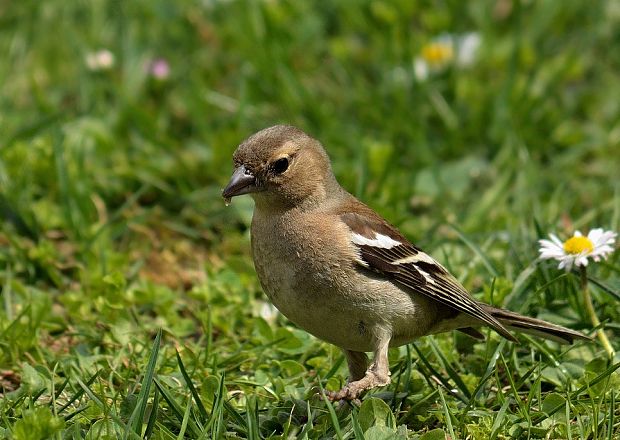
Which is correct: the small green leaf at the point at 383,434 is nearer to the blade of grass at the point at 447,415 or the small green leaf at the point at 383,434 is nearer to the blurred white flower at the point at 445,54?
the blade of grass at the point at 447,415

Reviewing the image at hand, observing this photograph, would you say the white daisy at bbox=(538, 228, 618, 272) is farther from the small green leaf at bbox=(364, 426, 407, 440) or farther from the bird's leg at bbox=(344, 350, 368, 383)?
the small green leaf at bbox=(364, 426, 407, 440)

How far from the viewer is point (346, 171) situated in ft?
24.5

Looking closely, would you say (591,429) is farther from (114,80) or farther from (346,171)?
(114,80)

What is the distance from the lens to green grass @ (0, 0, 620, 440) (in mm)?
4788

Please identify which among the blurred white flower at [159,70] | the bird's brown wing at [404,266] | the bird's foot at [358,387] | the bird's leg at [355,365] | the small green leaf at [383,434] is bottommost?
the bird's leg at [355,365]

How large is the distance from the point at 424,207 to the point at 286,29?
2.21 metres

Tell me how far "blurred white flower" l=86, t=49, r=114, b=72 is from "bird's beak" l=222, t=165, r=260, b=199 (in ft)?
12.5

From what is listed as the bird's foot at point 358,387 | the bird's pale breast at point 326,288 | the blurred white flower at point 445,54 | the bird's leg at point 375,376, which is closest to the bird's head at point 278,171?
the bird's pale breast at point 326,288

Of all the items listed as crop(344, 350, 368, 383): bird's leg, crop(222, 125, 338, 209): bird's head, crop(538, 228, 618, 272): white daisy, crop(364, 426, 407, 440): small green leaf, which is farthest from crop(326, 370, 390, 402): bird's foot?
crop(538, 228, 618, 272): white daisy

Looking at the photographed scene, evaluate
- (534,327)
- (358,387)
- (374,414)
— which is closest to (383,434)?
(374,414)

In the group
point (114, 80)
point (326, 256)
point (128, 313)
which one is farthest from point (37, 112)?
point (326, 256)

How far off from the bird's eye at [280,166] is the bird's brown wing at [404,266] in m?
0.35

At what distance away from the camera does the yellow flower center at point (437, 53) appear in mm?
8594

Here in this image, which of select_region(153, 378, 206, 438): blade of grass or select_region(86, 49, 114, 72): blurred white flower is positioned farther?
select_region(86, 49, 114, 72): blurred white flower
